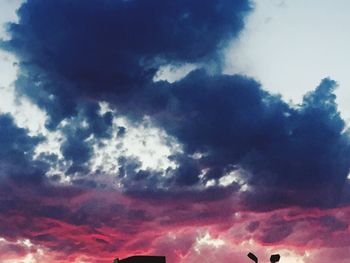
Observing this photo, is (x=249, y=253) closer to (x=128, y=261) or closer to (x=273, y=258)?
(x=273, y=258)

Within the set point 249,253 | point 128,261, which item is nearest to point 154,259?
point 128,261

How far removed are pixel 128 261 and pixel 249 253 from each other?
7810mm

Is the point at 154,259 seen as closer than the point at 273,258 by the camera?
No

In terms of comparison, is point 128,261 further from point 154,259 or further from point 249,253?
point 249,253

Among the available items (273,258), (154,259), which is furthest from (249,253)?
(154,259)

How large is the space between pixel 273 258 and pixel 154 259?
24.8 ft

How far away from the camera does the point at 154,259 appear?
25.3 metres

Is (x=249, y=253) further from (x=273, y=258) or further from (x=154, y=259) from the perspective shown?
(x=154, y=259)

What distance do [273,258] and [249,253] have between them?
1832 millimetres

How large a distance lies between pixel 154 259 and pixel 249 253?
284 inches

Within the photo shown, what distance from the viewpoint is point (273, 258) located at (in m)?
21.3

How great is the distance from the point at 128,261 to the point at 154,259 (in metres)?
1.71

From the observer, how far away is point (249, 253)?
66.7 ft

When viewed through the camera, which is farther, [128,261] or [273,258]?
[128,261]
